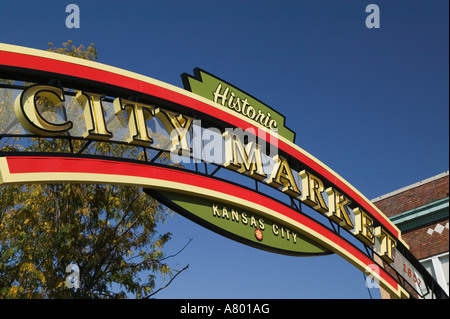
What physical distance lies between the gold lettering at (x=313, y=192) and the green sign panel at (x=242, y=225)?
2.54 feet

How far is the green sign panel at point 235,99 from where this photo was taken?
9.91 meters

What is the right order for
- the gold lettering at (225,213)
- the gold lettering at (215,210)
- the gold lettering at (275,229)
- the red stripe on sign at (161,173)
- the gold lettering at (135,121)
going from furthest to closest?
the gold lettering at (275,229) < the gold lettering at (225,213) < the gold lettering at (215,210) < the gold lettering at (135,121) < the red stripe on sign at (161,173)

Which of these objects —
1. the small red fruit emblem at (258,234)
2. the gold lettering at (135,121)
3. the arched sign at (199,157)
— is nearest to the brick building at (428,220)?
the arched sign at (199,157)

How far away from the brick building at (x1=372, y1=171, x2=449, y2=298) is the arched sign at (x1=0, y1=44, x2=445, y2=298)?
429 cm

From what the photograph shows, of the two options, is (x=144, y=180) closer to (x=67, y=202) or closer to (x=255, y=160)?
(x=255, y=160)

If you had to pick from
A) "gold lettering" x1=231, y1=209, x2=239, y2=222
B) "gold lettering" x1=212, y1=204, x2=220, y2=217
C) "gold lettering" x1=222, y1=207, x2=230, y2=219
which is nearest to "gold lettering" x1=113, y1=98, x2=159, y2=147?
"gold lettering" x1=212, y1=204, x2=220, y2=217

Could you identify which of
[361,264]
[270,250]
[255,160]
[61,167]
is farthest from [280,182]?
[61,167]

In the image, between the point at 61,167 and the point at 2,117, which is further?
the point at 2,117

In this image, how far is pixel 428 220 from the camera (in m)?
17.2

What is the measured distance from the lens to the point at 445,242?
659 inches

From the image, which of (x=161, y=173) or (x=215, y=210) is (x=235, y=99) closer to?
(x=215, y=210)

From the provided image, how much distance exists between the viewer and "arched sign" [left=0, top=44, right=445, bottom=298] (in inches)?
292

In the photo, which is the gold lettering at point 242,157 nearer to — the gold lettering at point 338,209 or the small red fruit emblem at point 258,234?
the small red fruit emblem at point 258,234
